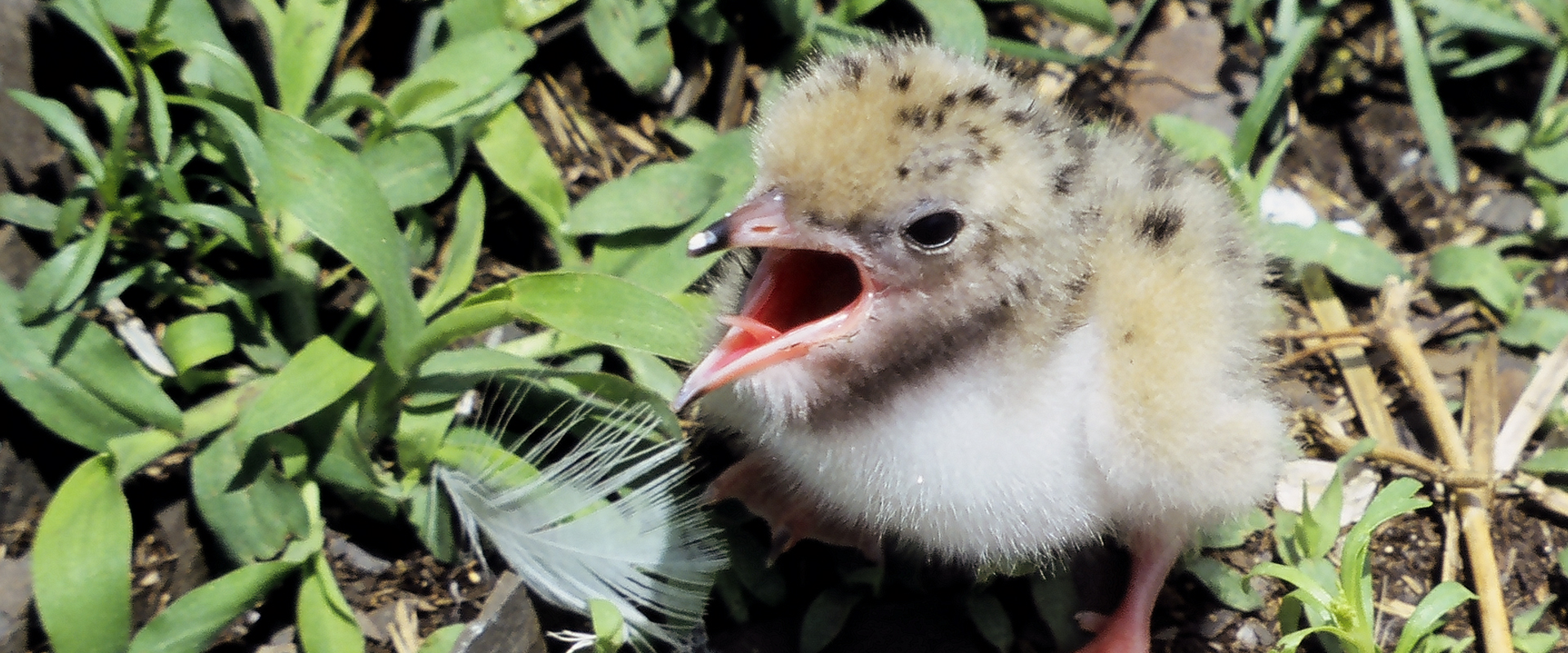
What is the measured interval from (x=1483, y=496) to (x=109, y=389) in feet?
9.95

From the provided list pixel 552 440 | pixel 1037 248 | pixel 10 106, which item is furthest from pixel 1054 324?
pixel 10 106

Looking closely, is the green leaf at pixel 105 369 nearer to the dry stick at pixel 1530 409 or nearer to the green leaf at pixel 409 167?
the green leaf at pixel 409 167

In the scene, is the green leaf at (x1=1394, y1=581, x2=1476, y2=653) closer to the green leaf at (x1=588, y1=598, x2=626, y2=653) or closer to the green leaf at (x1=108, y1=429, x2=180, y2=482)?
the green leaf at (x1=588, y1=598, x2=626, y2=653)

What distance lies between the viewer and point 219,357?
8.12 feet

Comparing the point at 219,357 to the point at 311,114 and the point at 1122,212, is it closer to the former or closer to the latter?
the point at 311,114

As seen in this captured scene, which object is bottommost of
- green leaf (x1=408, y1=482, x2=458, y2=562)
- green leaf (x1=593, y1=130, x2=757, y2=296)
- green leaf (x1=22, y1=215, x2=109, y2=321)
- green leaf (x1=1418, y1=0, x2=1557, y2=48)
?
green leaf (x1=408, y1=482, x2=458, y2=562)

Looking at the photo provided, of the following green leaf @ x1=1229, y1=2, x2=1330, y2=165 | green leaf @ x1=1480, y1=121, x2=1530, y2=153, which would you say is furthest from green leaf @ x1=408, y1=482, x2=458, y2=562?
green leaf @ x1=1480, y1=121, x2=1530, y2=153

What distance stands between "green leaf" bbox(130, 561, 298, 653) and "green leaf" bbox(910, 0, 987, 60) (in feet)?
6.44

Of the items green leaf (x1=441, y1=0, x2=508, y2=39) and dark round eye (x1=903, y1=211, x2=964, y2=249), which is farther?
green leaf (x1=441, y1=0, x2=508, y2=39)

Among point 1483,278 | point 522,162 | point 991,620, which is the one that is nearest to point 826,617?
point 991,620

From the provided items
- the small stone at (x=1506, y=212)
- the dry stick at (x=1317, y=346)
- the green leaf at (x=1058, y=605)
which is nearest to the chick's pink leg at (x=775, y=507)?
the green leaf at (x=1058, y=605)

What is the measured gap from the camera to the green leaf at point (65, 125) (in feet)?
6.84

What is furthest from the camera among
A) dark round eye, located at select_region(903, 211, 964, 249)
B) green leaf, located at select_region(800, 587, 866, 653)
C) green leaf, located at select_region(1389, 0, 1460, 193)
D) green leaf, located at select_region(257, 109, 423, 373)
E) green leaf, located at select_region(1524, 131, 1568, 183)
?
green leaf, located at select_region(1524, 131, 1568, 183)

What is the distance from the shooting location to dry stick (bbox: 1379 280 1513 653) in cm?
259
